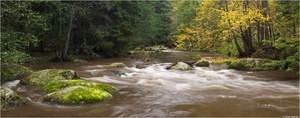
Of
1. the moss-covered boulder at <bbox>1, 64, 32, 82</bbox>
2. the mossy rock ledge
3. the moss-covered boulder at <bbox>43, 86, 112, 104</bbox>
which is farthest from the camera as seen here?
the mossy rock ledge

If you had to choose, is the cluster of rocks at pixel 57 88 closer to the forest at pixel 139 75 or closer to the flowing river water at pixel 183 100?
the forest at pixel 139 75

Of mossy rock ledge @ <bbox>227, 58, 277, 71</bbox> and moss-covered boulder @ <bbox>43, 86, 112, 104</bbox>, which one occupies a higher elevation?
moss-covered boulder @ <bbox>43, 86, 112, 104</bbox>

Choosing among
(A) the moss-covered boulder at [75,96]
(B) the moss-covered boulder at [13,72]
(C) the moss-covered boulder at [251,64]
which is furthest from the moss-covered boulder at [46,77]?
(C) the moss-covered boulder at [251,64]

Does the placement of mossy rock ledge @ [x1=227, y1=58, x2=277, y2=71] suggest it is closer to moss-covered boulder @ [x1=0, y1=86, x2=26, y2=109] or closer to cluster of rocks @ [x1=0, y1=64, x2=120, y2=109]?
cluster of rocks @ [x1=0, y1=64, x2=120, y2=109]

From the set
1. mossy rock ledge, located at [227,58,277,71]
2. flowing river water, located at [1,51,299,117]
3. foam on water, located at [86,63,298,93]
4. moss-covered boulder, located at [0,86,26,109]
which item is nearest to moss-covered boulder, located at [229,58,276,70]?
mossy rock ledge, located at [227,58,277,71]

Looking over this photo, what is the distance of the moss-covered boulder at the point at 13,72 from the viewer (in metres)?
9.98

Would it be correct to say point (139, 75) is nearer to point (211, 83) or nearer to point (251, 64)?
point (211, 83)

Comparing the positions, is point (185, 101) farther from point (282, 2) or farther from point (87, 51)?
point (87, 51)

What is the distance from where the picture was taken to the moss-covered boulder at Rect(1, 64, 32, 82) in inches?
393

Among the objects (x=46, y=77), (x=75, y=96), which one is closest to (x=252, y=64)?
(x=46, y=77)

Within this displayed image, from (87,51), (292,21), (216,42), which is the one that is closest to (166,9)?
(87,51)

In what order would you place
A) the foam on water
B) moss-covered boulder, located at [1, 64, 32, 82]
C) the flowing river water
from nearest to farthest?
the flowing river water → the foam on water → moss-covered boulder, located at [1, 64, 32, 82]

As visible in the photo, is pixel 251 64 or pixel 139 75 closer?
pixel 139 75

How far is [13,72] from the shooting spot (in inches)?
420
